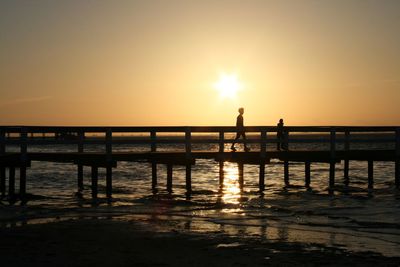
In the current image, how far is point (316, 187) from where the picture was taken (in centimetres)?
2909

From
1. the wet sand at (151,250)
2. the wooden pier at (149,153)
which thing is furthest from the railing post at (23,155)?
the wet sand at (151,250)

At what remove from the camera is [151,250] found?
1213 cm

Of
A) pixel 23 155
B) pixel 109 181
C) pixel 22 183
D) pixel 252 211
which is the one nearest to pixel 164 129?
pixel 109 181

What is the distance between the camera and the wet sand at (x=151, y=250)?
1107cm

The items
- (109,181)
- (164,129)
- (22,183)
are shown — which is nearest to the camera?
(22,183)

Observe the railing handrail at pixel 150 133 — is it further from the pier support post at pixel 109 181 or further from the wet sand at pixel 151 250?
the wet sand at pixel 151 250

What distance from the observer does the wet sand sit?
1107cm

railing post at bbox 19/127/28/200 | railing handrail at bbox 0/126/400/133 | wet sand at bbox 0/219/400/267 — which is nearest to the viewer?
wet sand at bbox 0/219/400/267

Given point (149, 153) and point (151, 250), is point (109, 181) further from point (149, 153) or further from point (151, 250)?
point (151, 250)

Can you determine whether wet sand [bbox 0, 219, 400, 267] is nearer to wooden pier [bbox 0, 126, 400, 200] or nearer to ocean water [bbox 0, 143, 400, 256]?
ocean water [bbox 0, 143, 400, 256]

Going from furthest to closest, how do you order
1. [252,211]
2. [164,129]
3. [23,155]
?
[164,129] → [23,155] → [252,211]

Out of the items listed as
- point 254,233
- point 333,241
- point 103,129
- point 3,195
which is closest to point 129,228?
point 254,233

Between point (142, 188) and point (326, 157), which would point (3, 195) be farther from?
point (326, 157)

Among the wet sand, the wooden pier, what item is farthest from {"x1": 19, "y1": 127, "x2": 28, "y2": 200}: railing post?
the wet sand
